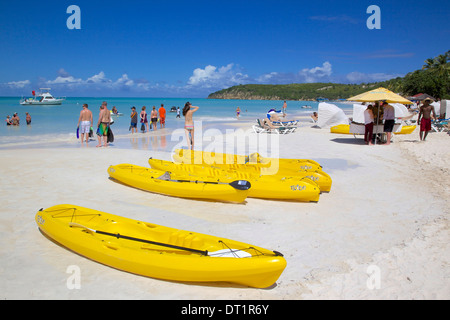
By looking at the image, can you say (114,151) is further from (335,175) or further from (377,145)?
(377,145)

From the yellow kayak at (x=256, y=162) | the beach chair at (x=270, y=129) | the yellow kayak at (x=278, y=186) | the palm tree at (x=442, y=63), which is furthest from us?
the palm tree at (x=442, y=63)

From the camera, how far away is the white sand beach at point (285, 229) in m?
3.66

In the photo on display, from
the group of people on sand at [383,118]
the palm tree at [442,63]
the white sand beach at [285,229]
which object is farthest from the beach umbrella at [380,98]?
the palm tree at [442,63]

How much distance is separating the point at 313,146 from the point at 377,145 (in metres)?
2.75

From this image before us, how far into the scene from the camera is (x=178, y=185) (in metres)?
6.58

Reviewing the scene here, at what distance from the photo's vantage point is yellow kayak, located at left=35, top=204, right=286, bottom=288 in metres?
3.51

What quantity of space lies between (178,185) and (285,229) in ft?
7.73

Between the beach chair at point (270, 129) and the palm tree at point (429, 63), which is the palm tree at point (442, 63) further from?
the beach chair at point (270, 129)

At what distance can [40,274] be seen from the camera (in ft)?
12.7

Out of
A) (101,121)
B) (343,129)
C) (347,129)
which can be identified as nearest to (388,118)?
(347,129)

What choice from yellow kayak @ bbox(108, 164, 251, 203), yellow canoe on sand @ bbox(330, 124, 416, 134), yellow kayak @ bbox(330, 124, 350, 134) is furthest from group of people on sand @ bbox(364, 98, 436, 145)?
yellow kayak @ bbox(108, 164, 251, 203)

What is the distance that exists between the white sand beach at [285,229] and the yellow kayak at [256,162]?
2.85ft
